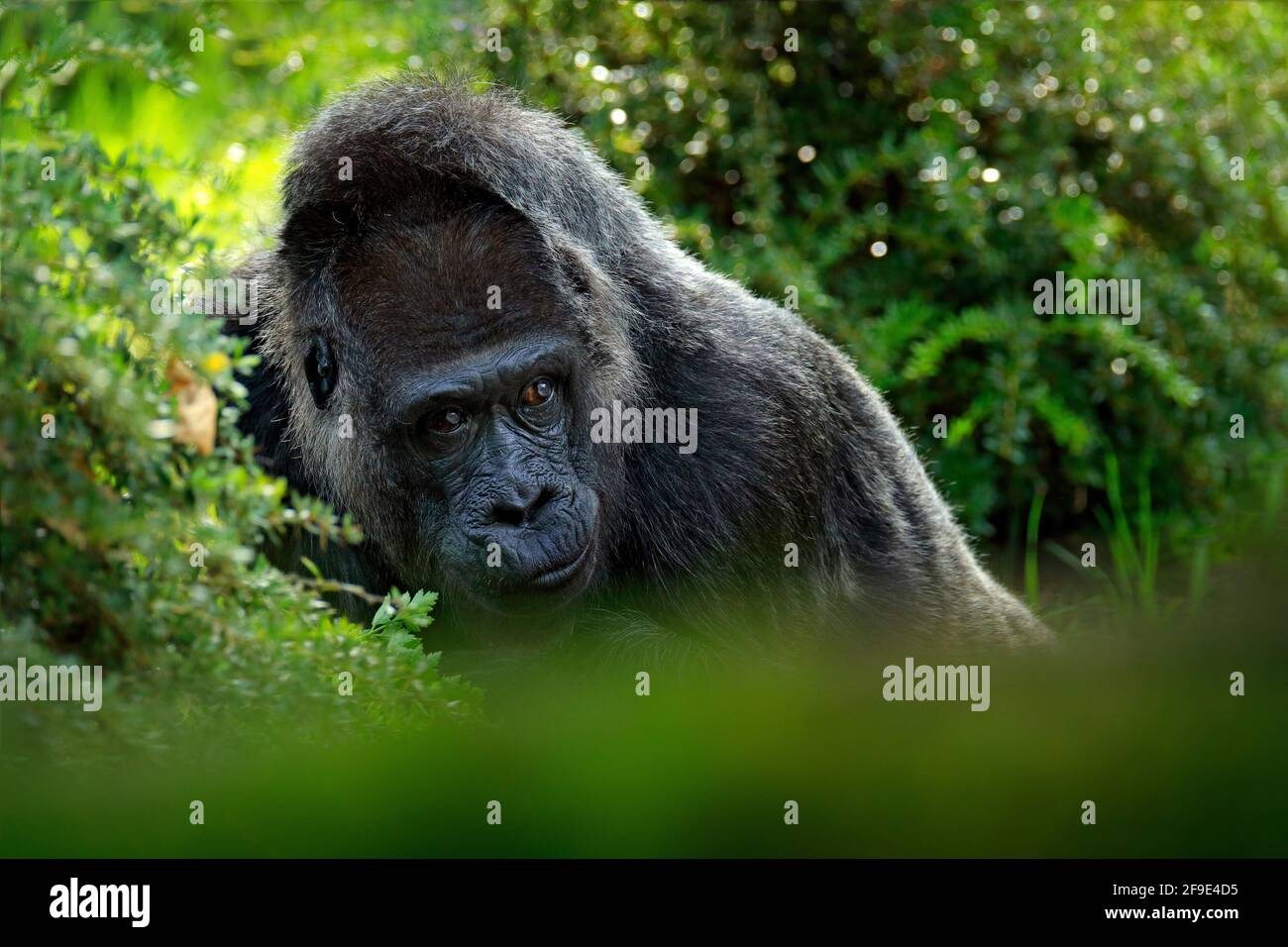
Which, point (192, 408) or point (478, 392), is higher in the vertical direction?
point (478, 392)

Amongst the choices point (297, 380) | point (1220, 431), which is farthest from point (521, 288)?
point (1220, 431)

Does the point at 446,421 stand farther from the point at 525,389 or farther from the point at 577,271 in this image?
the point at 577,271

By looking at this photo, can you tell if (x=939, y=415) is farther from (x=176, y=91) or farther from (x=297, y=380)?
(x=176, y=91)

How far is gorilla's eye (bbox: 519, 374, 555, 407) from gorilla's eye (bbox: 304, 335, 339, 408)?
75 centimetres

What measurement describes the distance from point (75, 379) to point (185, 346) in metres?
0.27

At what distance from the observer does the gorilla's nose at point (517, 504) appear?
530 centimetres

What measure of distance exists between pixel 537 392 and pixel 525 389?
0.05m

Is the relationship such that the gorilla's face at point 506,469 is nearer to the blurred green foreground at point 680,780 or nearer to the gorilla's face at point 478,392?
the gorilla's face at point 478,392

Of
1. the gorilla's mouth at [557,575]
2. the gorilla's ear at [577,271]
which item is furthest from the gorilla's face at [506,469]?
the gorilla's ear at [577,271]

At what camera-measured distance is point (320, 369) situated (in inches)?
226

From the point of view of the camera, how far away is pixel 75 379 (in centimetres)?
366

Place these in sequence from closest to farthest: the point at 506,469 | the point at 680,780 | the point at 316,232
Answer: the point at 680,780 < the point at 506,469 < the point at 316,232

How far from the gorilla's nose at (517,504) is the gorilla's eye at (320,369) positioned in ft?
2.92

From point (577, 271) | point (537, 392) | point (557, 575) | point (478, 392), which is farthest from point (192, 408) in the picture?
point (577, 271)
